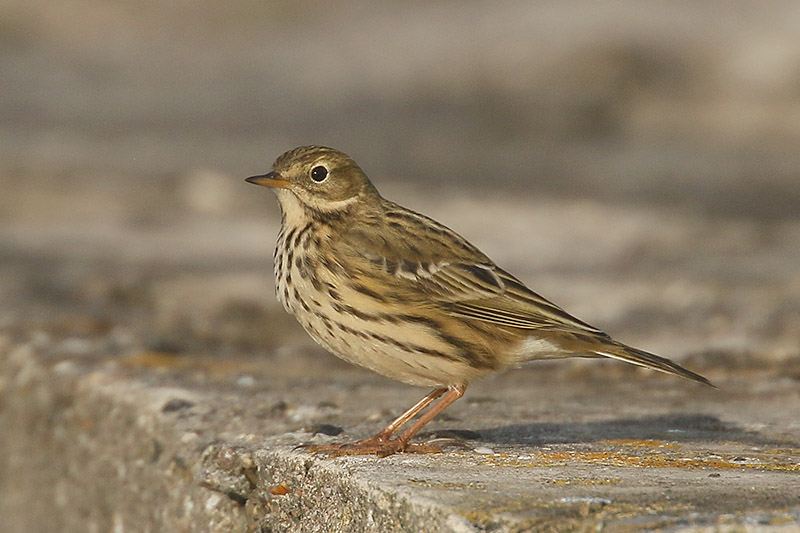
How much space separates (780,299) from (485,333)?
459 centimetres

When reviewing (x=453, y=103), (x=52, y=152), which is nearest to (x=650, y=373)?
(x=52, y=152)

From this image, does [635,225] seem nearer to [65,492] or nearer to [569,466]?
[65,492]

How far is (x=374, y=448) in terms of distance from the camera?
17.4 ft

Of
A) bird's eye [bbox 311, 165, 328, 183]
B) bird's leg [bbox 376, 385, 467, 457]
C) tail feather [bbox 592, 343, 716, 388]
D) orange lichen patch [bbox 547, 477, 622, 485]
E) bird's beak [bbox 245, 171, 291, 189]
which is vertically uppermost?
bird's eye [bbox 311, 165, 328, 183]

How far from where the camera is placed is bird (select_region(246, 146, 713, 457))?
18.2ft

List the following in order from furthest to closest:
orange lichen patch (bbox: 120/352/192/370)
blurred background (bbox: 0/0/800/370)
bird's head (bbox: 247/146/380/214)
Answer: blurred background (bbox: 0/0/800/370), orange lichen patch (bbox: 120/352/192/370), bird's head (bbox: 247/146/380/214)

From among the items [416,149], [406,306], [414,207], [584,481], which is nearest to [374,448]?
[406,306]

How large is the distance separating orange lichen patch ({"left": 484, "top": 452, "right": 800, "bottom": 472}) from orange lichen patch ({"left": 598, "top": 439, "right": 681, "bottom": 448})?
0.28m

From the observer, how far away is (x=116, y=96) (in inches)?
739

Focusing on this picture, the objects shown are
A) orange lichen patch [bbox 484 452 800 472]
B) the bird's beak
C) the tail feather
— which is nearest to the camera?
orange lichen patch [bbox 484 452 800 472]

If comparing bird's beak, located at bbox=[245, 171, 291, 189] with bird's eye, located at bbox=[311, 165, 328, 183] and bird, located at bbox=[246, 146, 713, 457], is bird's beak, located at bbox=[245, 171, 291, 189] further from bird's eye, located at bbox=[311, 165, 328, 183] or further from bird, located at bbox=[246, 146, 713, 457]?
bird's eye, located at bbox=[311, 165, 328, 183]

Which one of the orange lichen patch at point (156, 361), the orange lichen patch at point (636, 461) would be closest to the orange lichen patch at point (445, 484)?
the orange lichen patch at point (636, 461)

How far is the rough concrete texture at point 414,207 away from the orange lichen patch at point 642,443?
0.09ft

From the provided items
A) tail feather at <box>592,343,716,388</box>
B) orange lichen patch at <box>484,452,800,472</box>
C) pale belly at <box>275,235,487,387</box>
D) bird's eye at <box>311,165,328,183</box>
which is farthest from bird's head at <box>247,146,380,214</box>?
orange lichen patch at <box>484,452,800,472</box>
